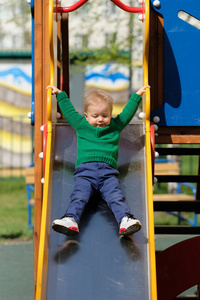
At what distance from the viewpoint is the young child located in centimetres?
381

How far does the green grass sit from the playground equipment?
412 centimetres

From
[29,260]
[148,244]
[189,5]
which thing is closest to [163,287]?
[148,244]

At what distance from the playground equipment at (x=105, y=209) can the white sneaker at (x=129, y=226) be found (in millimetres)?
125

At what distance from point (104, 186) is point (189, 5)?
179 centimetres

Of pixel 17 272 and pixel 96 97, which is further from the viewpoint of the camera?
pixel 17 272

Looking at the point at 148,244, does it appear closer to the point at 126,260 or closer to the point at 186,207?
the point at 126,260

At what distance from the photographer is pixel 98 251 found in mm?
3652

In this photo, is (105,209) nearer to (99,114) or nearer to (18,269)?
(99,114)

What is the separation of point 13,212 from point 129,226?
6.78 meters

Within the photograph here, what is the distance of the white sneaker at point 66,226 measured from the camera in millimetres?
3580

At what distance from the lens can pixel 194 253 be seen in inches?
173

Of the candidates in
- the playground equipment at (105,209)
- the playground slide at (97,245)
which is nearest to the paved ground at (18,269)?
the playground equipment at (105,209)

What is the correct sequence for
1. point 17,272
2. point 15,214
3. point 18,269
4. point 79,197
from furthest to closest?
point 15,214, point 18,269, point 17,272, point 79,197

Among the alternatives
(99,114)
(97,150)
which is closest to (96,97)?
(99,114)
